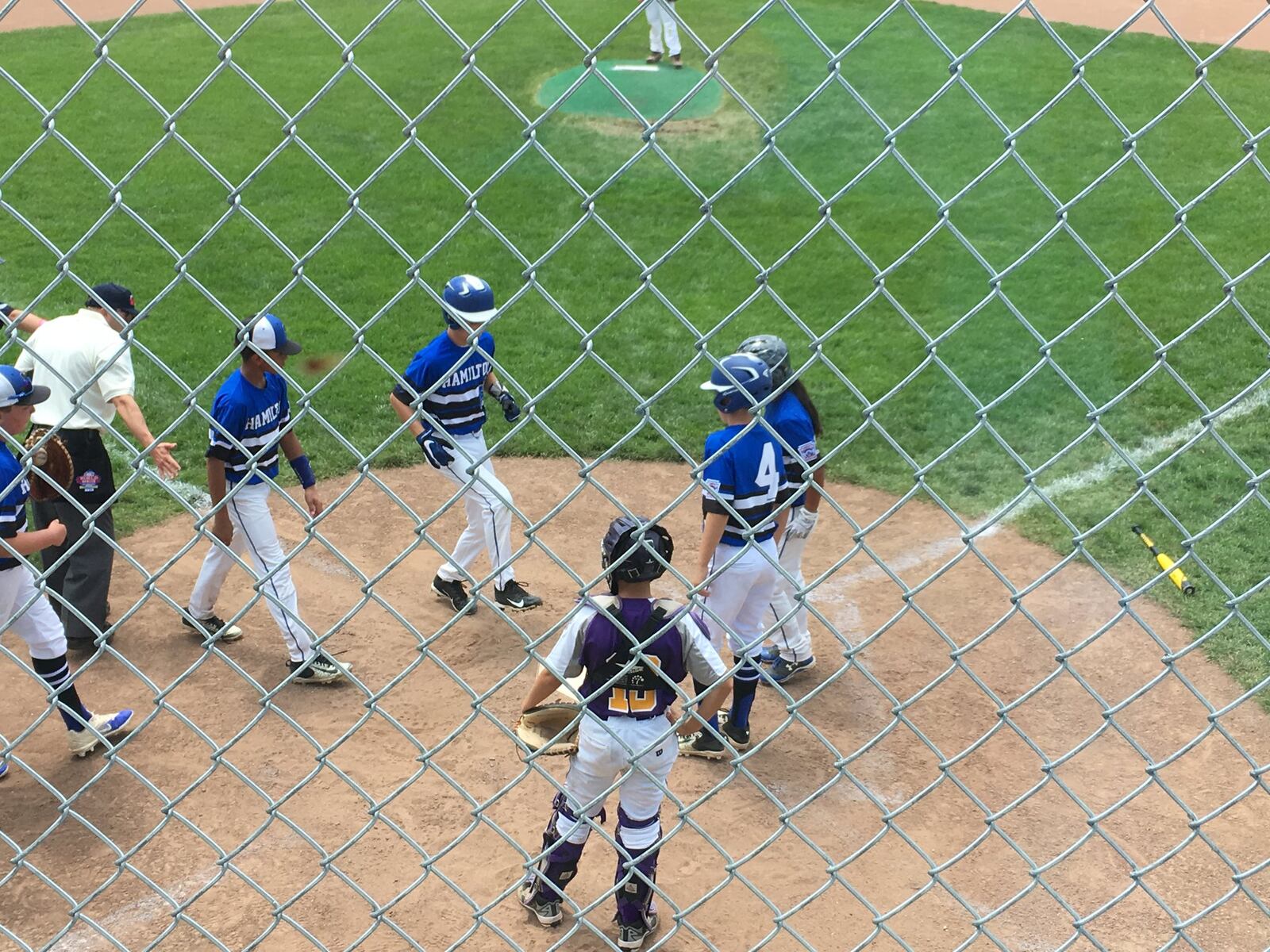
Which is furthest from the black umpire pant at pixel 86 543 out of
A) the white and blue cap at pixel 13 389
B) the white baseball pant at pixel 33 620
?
the white and blue cap at pixel 13 389

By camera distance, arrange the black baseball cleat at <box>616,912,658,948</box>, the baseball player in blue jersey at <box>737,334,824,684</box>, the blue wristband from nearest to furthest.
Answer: the black baseball cleat at <box>616,912,658,948</box>, the baseball player in blue jersey at <box>737,334,824,684</box>, the blue wristband

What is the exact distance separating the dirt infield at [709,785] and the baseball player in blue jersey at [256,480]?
0.83 ft

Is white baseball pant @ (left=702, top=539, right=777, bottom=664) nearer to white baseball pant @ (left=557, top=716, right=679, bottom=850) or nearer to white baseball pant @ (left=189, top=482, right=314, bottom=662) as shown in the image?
white baseball pant @ (left=557, top=716, right=679, bottom=850)

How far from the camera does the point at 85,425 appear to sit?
579 cm

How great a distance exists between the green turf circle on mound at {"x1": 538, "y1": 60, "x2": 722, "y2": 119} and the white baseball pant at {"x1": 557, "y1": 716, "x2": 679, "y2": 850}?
9.57 meters

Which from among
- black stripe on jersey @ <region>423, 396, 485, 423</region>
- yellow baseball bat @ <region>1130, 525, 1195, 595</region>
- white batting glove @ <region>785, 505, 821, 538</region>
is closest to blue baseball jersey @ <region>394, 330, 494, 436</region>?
black stripe on jersey @ <region>423, 396, 485, 423</region>

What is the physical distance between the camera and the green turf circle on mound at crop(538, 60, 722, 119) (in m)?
13.1

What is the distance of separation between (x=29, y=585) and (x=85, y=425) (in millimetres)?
891

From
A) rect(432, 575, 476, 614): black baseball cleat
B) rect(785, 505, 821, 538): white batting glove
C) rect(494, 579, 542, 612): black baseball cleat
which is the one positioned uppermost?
rect(785, 505, 821, 538): white batting glove

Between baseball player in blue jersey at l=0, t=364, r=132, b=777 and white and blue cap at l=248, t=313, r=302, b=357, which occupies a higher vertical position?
white and blue cap at l=248, t=313, r=302, b=357

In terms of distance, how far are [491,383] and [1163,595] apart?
398 centimetres

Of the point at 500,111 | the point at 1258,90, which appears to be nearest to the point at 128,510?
the point at 500,111

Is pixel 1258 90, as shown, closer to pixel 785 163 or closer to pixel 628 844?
pixel 628 844

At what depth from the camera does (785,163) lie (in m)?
1.97
